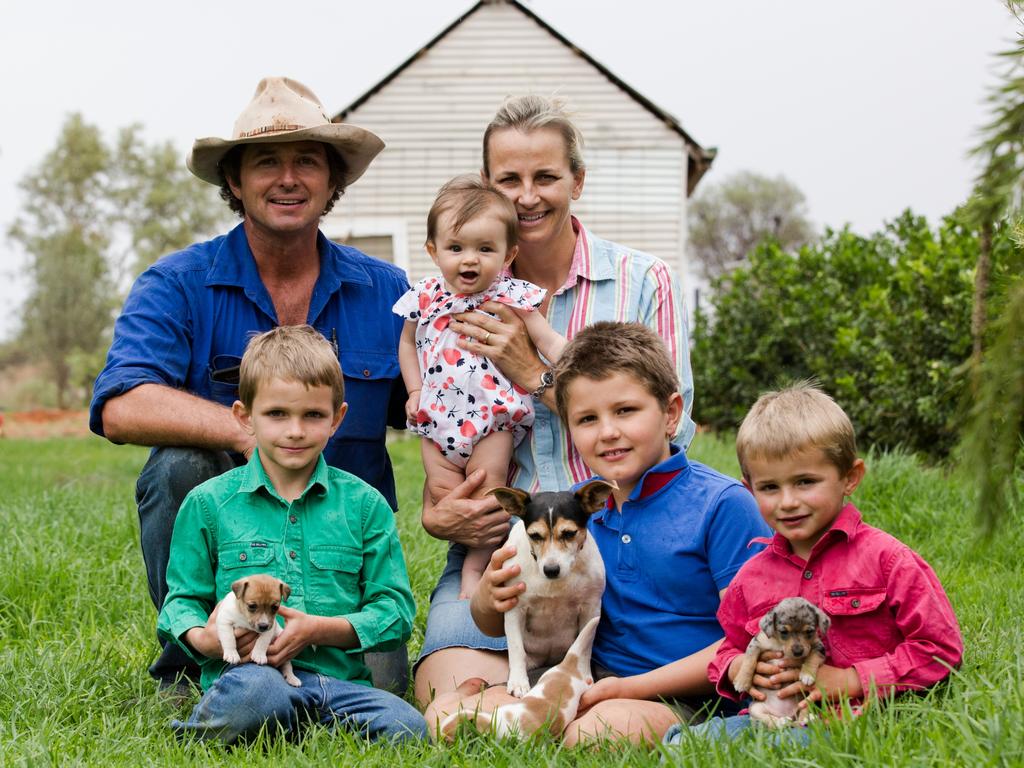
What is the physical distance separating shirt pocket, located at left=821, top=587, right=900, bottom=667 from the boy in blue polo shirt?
16.1 inches

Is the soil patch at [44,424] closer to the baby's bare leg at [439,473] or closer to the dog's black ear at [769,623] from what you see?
the baby's bare leg at [439,473]

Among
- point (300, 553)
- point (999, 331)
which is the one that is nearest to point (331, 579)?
point (300, 553)

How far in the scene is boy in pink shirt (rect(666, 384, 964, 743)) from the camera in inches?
111

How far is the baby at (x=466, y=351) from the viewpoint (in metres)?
3.92

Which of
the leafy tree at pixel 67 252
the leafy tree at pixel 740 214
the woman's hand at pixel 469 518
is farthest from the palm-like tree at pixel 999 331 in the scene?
the leafy tree at pixel 740 214

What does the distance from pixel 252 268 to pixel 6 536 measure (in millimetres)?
2469

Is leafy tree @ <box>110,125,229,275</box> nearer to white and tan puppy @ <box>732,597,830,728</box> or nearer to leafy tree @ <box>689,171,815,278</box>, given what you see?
leafy tree @ <box>689,171,815,278</box>

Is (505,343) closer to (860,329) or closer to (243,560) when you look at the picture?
(243,560)

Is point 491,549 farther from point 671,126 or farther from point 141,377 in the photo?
point 671,126

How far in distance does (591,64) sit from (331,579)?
15.5 m

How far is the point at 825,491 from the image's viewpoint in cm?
293

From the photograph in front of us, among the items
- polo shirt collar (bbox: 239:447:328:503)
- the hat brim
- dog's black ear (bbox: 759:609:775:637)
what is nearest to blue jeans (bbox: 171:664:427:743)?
polo shirt collar (bbox: 239:447:328:503)

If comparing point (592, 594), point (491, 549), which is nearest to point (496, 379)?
point (491, 549)

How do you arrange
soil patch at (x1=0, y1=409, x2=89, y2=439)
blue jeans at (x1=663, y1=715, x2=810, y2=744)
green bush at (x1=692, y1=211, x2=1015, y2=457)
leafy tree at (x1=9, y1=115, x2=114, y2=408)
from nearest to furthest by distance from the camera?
blue jeans at (x1=663, y1=715, x2=810, y2=744) < green bush at (x1=692, y1=211, x2=1015, y2=457) < soil patch at (x1=0, y1=409, x2=89, y2=439) < leafy tree at (x1=9, y1=115, x2=114, y2=408)
